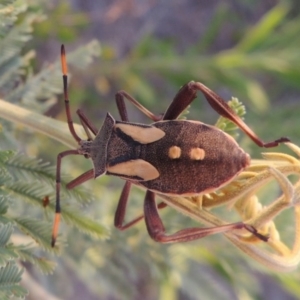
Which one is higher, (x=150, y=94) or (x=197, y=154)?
(x=197, y=154)

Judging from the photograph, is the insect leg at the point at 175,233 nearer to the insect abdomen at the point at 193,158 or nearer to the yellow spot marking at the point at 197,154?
the insect abdomen at the point at 193,158

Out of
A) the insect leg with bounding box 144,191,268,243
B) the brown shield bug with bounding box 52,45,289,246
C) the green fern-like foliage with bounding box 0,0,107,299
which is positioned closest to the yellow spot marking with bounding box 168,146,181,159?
the brown shield bug with bounding box 52,45,289,246

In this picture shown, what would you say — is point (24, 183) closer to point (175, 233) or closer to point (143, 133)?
point (143, 133)

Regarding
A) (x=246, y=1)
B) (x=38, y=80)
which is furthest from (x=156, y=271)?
(x=246, y=1)

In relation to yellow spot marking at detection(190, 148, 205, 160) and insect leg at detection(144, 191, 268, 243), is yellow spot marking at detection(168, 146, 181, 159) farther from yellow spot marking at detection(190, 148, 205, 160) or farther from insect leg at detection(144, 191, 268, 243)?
insect leg at detection(144, 191, 268, 243)

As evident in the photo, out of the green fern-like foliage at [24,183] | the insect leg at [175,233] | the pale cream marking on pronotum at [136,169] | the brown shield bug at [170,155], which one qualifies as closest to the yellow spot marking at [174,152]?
the brown shield bug at [170,155]

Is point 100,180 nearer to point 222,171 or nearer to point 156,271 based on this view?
point 156,271

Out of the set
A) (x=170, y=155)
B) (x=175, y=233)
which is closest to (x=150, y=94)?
(x=170, y=155)
